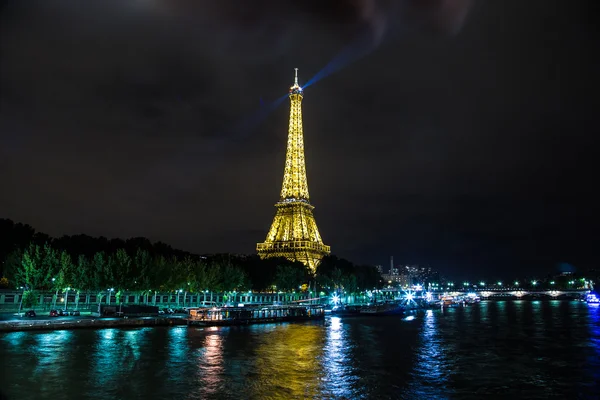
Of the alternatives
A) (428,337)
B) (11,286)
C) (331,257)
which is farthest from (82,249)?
(331,257)

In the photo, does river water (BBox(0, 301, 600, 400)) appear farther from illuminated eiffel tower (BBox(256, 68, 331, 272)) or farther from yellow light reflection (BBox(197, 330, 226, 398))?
illuminated eiffel tower (BBox(256, 68, 331, 272))

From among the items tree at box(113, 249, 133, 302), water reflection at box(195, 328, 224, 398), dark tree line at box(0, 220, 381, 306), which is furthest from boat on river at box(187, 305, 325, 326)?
water reflection at box(195, 328, 224, 398)

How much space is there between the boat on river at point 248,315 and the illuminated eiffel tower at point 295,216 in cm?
4892

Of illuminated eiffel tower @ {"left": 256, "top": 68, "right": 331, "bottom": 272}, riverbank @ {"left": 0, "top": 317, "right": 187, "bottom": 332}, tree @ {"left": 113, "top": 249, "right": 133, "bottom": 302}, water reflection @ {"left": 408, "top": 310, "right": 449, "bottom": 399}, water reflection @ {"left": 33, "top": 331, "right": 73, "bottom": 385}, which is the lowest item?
water reflection @ {"left": 408, "top": 310, "right": 449, "bottom": 399}

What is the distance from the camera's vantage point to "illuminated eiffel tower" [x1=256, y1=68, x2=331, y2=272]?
137m

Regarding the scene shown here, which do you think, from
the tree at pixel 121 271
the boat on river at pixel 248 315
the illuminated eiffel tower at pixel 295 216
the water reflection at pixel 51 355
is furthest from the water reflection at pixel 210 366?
the illuminated eiffel tower at pixel 295 216

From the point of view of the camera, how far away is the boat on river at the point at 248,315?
65625mm

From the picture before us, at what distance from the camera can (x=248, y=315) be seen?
7281 centimetres

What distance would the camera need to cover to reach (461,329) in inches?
2697

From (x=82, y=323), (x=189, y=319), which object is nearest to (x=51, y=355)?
(x=82, y=323)

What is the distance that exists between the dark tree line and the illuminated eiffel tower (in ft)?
21.5

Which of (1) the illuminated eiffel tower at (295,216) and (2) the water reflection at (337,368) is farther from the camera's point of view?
(1) the illuminated eiffel tower at (295,216)

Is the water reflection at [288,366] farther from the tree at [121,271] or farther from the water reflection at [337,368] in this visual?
the tree at [121,271]

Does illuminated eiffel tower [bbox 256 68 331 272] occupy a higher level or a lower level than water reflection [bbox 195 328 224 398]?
higher
